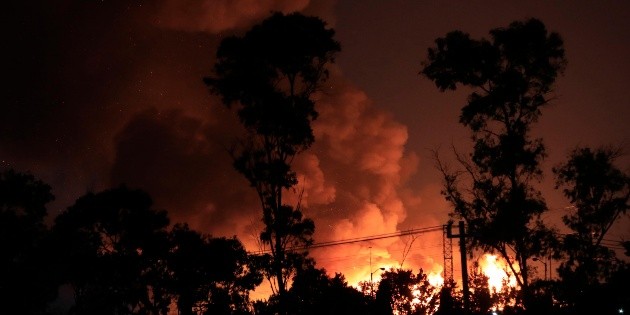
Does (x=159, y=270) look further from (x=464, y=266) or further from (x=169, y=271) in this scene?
(x=464, y=266)

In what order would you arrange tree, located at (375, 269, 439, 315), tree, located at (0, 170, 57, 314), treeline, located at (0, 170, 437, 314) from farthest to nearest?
tree, located at (375, 269, 439, 315)
treeline, located at (0, 170, 437, 314)
tree, located at (0, 170, 57, 314)

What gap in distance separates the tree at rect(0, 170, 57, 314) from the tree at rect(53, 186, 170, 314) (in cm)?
959

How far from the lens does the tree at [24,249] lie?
29312mm

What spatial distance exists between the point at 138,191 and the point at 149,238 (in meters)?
4.61

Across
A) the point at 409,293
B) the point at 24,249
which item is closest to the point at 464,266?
the point at 24,249

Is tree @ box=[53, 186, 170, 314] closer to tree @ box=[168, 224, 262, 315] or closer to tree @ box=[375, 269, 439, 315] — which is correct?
tree @ box=[168, 224, 262, 315]

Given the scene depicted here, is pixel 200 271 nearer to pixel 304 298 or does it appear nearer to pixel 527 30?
pixel 304 298

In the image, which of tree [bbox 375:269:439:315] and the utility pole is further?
tree [bbox 375:269:439:315]

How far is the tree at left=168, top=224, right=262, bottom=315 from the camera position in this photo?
158 feet

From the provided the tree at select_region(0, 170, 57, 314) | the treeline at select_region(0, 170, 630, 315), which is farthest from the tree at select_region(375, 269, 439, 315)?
the tree at select_region(0, 170, 57, 314)

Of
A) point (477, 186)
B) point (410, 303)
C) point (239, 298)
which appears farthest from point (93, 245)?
point (410, 303)

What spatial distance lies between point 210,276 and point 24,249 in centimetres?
1870

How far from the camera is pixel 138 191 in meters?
52.4

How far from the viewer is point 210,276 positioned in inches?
1916
